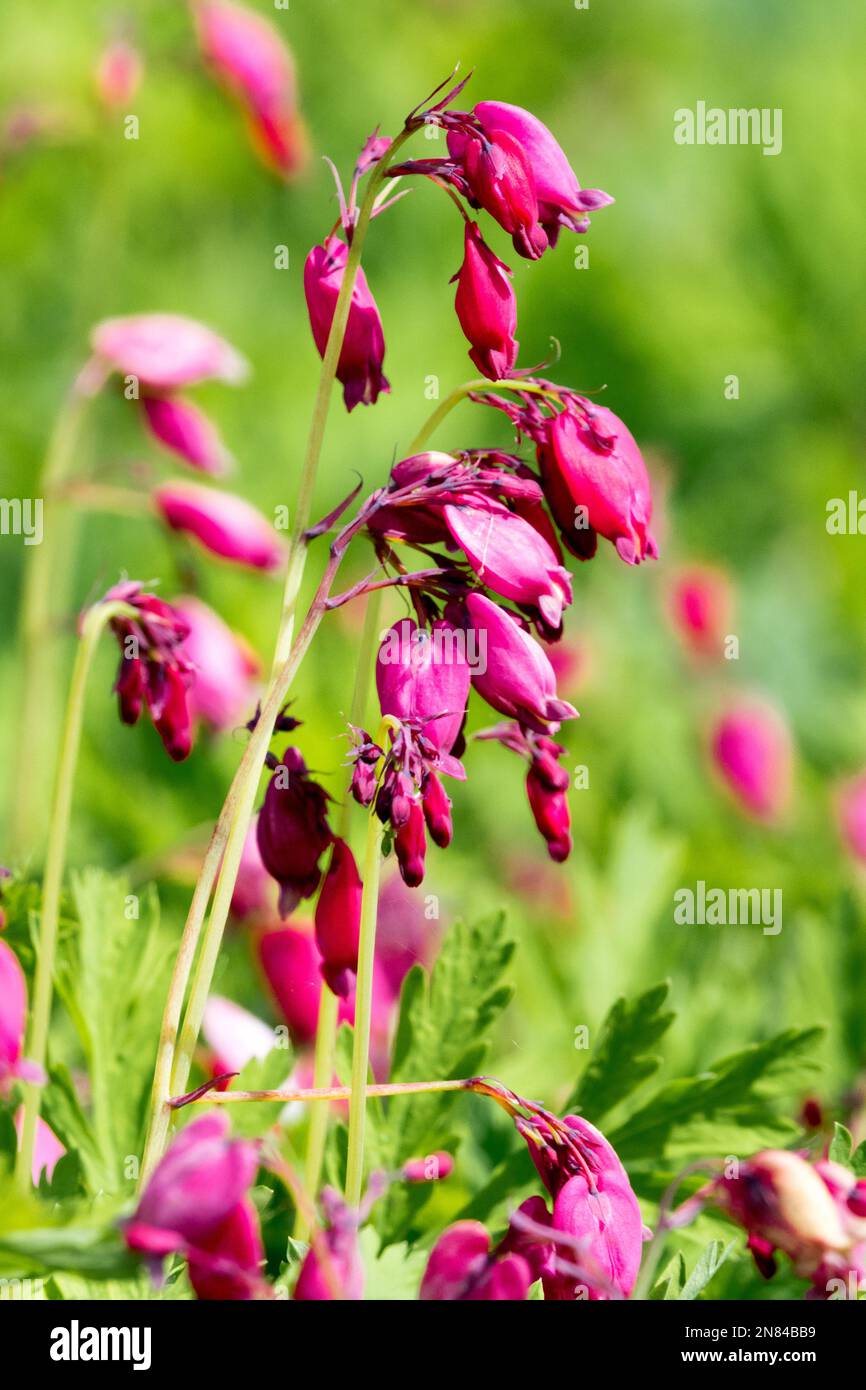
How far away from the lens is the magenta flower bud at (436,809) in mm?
825

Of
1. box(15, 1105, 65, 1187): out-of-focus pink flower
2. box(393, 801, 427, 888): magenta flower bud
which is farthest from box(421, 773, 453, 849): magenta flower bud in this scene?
box(15, 1105, 65, 1187): out-of-focus pink flower

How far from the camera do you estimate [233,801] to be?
845 millimetres

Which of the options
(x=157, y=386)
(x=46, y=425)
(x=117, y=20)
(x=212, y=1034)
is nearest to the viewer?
(x=212, y=1034)

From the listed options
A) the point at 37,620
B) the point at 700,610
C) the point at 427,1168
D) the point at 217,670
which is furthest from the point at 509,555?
the point at 700,610

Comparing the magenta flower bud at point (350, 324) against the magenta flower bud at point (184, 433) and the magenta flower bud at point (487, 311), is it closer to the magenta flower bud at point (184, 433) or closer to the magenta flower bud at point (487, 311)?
the magenta flower bud at point (487, 311)

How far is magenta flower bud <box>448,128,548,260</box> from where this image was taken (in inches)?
32.6

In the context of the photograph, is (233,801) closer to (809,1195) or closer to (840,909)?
(809,1195)

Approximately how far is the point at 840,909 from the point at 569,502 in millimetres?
758

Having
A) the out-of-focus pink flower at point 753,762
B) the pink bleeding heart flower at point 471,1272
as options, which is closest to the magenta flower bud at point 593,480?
the pink bleeding heart flower at point 471,1272

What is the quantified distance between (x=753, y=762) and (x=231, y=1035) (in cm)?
107

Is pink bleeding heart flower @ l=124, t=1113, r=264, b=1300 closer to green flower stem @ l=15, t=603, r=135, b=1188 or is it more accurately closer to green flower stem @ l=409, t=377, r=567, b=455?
green flower stem @ l=15, t=603, r=135, b=1188

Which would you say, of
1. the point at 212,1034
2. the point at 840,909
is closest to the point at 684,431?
the point at 840,909

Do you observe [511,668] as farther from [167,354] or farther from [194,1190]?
[167,354]

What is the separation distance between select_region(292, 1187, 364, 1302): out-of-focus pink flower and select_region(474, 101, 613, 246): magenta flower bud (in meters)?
0.50
